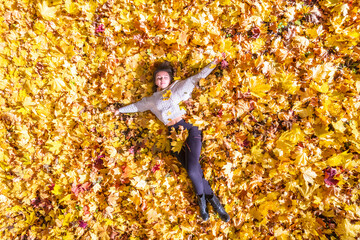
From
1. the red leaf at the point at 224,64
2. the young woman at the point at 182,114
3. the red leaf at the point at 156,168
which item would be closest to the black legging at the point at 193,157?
the young woman at the point at 182,114

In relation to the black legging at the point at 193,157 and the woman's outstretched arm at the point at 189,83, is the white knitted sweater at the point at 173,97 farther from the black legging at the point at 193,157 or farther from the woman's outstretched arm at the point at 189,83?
the black legging at the point at 193,157

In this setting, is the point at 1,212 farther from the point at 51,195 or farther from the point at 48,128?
the point at 48,128

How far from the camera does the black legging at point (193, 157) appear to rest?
238 centimetres

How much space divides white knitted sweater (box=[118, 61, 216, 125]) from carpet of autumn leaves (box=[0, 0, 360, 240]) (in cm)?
19

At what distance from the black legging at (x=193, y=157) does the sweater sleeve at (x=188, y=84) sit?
37 cm

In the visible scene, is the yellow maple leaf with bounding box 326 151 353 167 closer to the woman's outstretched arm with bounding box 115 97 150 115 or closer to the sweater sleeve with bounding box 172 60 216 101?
the sweater sleeve with bounding box 172 60 216 101

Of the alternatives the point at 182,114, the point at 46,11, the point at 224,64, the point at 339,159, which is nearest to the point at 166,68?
the point at 182,114

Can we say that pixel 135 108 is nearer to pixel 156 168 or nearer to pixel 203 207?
pixel 156 168

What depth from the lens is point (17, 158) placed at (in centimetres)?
273

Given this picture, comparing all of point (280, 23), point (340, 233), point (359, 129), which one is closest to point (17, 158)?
point (280, 23)

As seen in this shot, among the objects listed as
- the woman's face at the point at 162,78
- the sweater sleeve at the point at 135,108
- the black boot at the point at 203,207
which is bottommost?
the black boot at the point at 203,207

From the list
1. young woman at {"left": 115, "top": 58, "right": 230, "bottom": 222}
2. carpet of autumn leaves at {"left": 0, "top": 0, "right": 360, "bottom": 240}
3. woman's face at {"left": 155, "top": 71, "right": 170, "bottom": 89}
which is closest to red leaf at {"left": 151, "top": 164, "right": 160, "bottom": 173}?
carpet of autumn leaves at {"left": 0, "top": 0, "right": 360, "bottom": 240}

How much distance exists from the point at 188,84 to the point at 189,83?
2cm

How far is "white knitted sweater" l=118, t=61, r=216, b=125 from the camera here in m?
2.44
